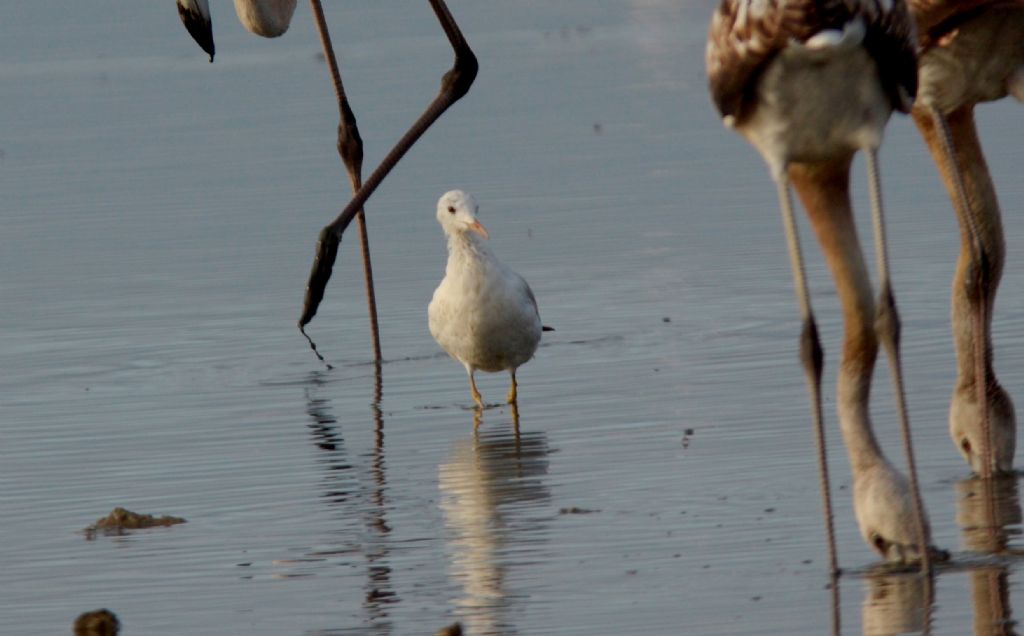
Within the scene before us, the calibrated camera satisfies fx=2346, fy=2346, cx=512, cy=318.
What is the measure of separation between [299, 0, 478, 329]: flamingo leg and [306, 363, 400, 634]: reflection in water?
39 cm

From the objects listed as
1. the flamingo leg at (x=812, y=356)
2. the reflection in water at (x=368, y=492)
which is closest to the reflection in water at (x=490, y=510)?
the reflection in water at (x=368, y=492)

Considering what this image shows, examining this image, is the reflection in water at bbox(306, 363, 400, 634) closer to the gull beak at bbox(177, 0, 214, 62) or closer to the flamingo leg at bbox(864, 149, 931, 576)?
the flamingo leg at bbox(864, 149, 931, 576)

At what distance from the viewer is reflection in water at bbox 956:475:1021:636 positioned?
503cm

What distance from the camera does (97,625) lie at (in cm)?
537

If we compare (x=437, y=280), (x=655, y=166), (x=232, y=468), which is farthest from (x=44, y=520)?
(x=655, y=166)

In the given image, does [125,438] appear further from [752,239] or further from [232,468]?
[752,239]

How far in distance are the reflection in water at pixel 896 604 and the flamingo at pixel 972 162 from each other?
40.9 inches

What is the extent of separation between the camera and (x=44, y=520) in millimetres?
6680

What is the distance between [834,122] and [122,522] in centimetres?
234

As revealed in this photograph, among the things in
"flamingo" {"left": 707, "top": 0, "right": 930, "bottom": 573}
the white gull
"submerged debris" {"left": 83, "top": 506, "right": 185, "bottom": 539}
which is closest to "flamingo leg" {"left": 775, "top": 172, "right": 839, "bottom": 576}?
"flamingo" {"left": 707, "top": 0, "right": 930, "bottom": 573}

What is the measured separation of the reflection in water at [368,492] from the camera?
18.4ft

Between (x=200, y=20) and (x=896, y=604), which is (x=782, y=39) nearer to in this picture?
(x=896, y=604)

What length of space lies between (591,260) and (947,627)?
565 cm

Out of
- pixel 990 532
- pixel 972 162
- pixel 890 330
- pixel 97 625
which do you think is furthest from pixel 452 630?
pixel 972 162
